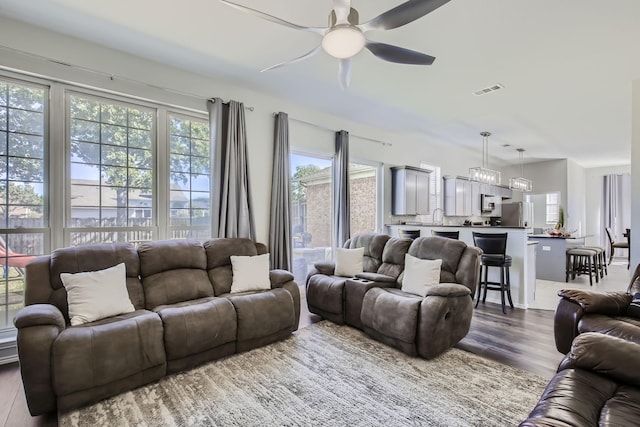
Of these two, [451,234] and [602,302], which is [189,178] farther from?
[602,302]

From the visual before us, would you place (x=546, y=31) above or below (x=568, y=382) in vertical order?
above

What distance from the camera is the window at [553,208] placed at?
350 inches

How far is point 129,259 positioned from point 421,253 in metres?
3.01

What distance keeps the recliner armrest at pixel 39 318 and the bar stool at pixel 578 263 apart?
7584mm

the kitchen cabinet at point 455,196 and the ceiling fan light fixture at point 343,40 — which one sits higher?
the ceiling fan light fixture at point 343,40

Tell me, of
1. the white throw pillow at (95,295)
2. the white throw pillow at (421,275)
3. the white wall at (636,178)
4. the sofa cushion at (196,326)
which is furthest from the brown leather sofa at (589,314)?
the white throw pillow at (95,295)

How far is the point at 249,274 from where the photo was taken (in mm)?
3393

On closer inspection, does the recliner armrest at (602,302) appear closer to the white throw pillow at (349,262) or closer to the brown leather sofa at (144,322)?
the white throw pillow at (349,262)

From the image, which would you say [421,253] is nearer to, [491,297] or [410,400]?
[410,400]

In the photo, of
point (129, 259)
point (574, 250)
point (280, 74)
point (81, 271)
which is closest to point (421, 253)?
point (280, 74)

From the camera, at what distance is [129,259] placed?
2.94 meters

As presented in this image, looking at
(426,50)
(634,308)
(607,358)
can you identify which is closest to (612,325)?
(634,308)

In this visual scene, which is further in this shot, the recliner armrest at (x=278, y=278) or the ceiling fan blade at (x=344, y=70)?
the recliner armrest at (x=278, y=278)

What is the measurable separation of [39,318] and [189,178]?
7.00 ft
